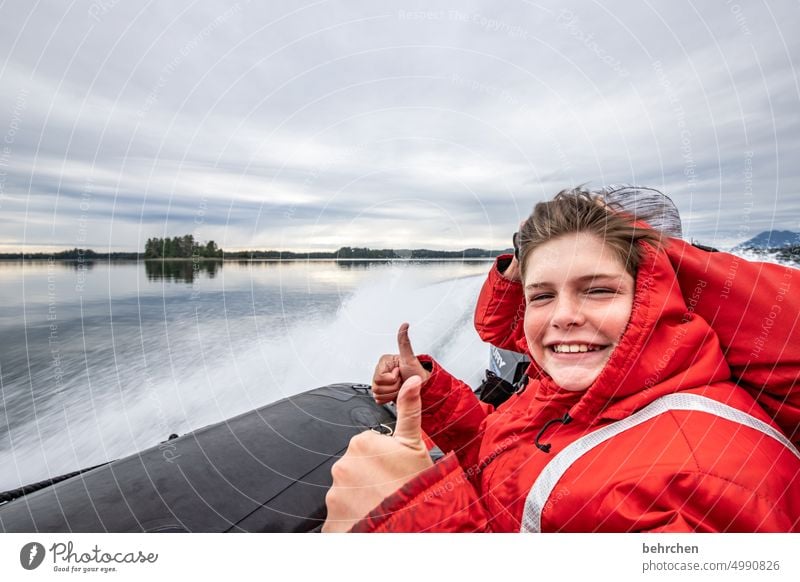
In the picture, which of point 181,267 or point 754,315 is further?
point 181,267

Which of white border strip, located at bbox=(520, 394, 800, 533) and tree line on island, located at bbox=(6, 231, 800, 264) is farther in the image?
tree line on island, located at bbox=(6, 231, 800, 264)

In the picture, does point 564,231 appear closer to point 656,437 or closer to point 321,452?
point 656,437

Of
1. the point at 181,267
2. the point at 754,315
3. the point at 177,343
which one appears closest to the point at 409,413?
the point at 754,315

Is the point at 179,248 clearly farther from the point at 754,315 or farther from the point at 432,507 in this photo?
the point at 754,315

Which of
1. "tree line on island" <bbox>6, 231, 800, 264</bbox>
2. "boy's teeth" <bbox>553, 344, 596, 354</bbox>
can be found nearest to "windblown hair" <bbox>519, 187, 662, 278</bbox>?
"boy's teeth" <bbox>553, 344, 596, 354</bbox>

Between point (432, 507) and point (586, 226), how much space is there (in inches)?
24.2

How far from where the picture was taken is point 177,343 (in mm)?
3637

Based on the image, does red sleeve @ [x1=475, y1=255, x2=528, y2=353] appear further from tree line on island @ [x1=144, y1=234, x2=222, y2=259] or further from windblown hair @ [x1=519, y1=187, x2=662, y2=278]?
tree line on island @ [x1=144, y1=234, x2=222, y2=259]

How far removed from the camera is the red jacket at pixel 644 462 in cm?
55

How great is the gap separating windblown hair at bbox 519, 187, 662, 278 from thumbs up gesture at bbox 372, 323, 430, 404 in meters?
0.42

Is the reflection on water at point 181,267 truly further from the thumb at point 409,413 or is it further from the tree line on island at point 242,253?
the thumb at point 409,413

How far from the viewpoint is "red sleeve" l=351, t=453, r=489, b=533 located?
69 centimetres

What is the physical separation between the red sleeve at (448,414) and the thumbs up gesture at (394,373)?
0.05m
